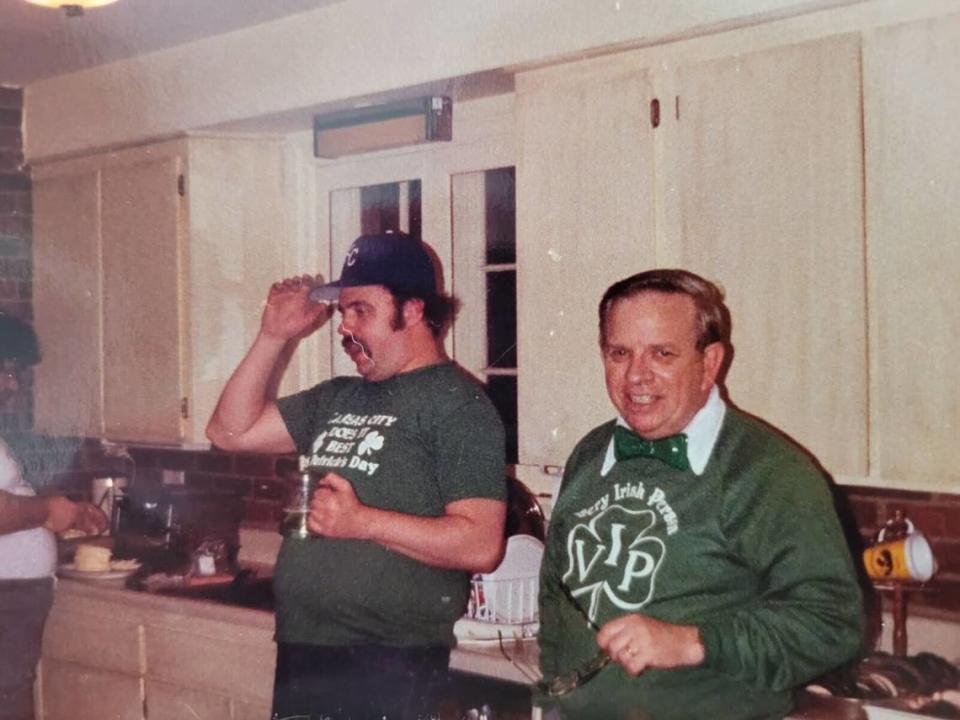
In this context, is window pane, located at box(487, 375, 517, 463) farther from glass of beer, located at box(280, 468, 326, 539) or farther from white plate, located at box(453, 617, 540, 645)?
glass of beer, located at box(280, 468, 326, 539)

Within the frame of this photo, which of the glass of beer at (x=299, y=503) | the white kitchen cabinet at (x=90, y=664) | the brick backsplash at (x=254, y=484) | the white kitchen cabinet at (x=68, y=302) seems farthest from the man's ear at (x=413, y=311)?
the white kitchen cabinet at (x=68, y=302)

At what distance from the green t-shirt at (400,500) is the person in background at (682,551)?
28cm

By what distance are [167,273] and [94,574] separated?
947mm

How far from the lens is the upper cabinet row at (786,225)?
2100 millimetres

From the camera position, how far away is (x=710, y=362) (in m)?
1.83

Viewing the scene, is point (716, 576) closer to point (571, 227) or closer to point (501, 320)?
point (571, 227)

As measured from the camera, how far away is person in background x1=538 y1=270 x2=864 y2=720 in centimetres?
159

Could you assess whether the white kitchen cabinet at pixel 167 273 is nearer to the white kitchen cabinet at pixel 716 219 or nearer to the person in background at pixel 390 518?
the white kitchen cabinet at pixel 716 219

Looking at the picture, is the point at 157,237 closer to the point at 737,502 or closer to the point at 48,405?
the point at 48,405

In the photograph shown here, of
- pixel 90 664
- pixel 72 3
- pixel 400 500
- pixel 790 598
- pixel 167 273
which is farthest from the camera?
pixel 167 273

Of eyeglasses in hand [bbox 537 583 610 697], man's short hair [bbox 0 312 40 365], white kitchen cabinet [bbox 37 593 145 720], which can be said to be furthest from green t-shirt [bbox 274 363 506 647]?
man's short hair [bbox 0 312 40 365]

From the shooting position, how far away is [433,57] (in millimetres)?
2967

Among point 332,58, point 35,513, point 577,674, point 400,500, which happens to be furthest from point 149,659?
point 577,674

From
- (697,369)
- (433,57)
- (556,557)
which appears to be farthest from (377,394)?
(433,57)
